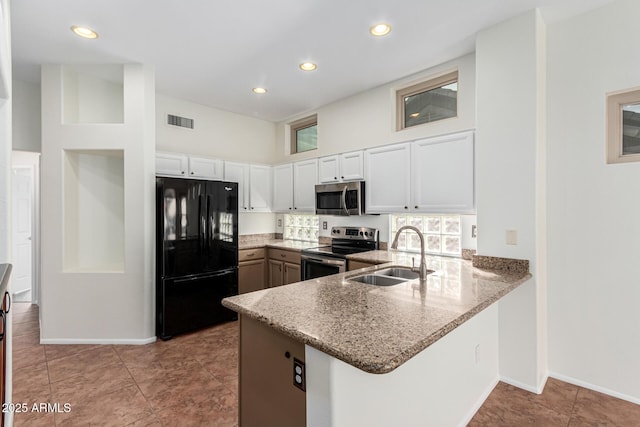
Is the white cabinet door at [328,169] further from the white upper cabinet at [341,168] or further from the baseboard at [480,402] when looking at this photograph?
the baseboard at [480,402]

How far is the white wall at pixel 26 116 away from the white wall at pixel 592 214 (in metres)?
5.14

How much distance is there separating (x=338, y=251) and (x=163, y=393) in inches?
87.2

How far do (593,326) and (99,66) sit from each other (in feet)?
16.3

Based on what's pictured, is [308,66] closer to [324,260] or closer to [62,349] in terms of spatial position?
[324,260]

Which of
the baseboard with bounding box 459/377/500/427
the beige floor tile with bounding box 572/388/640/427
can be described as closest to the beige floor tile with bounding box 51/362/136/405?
the baseboard with bounding box 459/377/500/427

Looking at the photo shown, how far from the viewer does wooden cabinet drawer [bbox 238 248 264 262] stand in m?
4.25

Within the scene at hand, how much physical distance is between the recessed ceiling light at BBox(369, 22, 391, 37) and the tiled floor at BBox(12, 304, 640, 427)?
2903 mm

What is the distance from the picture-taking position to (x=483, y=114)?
8.34 ft

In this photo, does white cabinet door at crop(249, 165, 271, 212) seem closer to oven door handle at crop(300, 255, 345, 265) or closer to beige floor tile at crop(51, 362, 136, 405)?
oven door handle at crop(300, 255, 345, 265)

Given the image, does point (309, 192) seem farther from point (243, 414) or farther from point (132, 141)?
point (243, 414)

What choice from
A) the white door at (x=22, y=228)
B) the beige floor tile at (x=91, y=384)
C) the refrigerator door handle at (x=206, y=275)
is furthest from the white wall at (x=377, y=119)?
the white door at (x=22, y=228)

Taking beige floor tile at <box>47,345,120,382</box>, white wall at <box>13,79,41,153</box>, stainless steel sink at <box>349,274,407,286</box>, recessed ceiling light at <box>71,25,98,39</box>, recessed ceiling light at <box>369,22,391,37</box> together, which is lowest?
beige floor tile at <box>47,345,120,382</box>

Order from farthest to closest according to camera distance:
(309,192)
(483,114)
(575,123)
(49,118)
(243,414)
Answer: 1. (309,192)
2. (49,118)
3. (483,114)
4. (575,123)
5. (243,414)

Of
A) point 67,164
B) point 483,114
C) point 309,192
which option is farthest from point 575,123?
point 67,164
